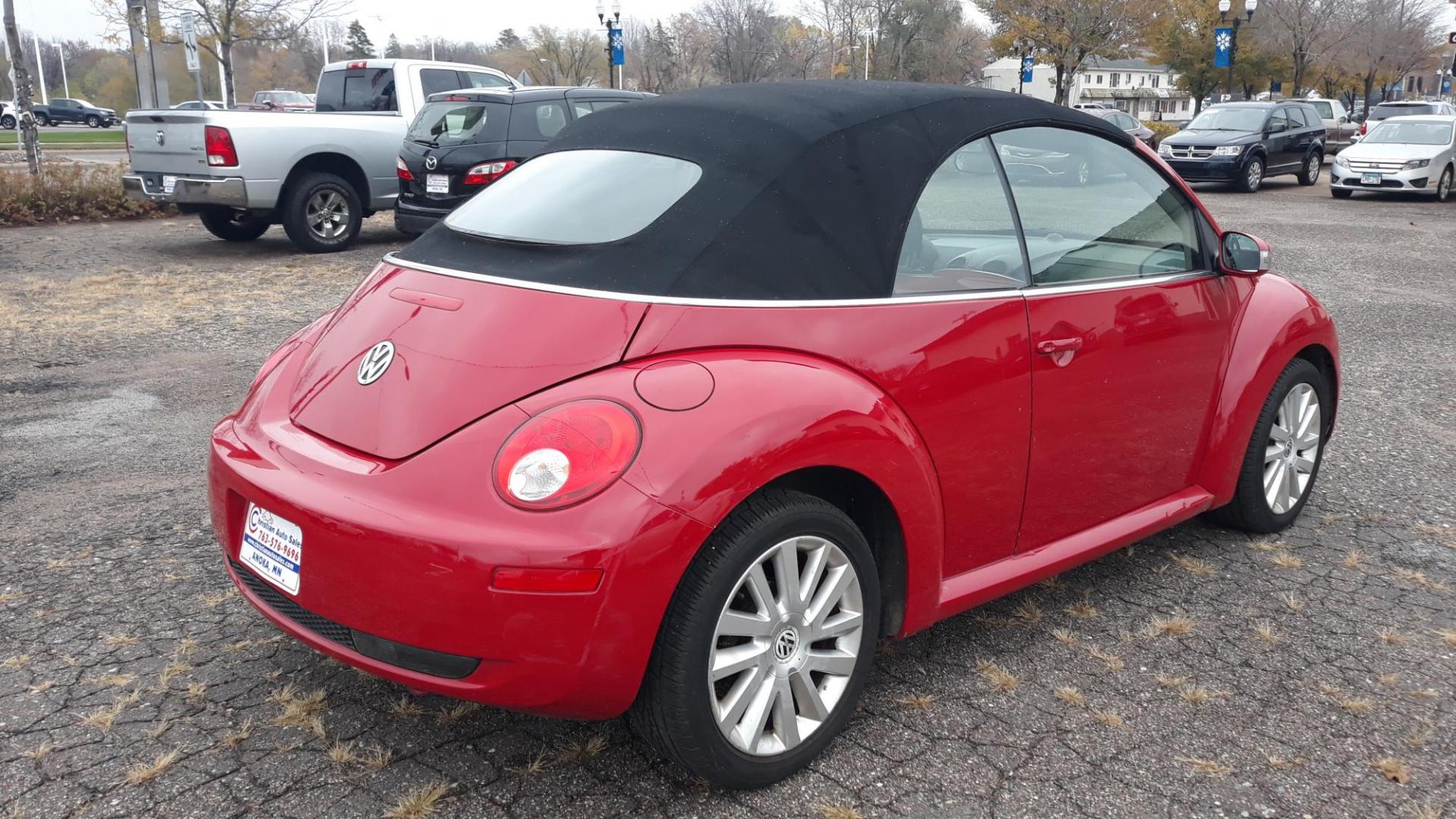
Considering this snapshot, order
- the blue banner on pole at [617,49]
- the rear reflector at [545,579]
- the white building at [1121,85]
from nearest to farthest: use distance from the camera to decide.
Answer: the rear reflector at [545,579]
the blue banner on pole at [617,49]
the white building at [1121,85]

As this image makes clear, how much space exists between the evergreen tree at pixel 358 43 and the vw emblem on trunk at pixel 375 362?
10226 cm

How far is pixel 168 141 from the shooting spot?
36.0 ft

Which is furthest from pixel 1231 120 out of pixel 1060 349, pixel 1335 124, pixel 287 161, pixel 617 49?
pixel 617 49

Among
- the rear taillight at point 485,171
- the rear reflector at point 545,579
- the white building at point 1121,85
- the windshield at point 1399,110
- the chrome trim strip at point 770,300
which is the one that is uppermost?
the white building at point 1121,85

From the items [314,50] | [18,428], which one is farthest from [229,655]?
[314,50]

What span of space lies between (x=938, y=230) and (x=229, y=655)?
2.33 m

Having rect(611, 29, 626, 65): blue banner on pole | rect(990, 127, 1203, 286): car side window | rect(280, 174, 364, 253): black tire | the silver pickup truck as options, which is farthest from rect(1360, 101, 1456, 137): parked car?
rect(990, 127, 1203, 286): car side window

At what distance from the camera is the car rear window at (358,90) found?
13.3 meters

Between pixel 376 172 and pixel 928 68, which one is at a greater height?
pixel 928 68

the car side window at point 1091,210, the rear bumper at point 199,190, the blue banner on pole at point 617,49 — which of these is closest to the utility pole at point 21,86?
the rear bumper at point 199,190

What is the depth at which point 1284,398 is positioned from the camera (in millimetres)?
4094

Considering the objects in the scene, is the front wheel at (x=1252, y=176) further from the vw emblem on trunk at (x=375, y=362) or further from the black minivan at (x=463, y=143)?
the vw emblem on trunk at (x=375, y=362)

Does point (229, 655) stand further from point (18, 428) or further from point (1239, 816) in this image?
point (18, 428)

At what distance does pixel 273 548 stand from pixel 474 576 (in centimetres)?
64
